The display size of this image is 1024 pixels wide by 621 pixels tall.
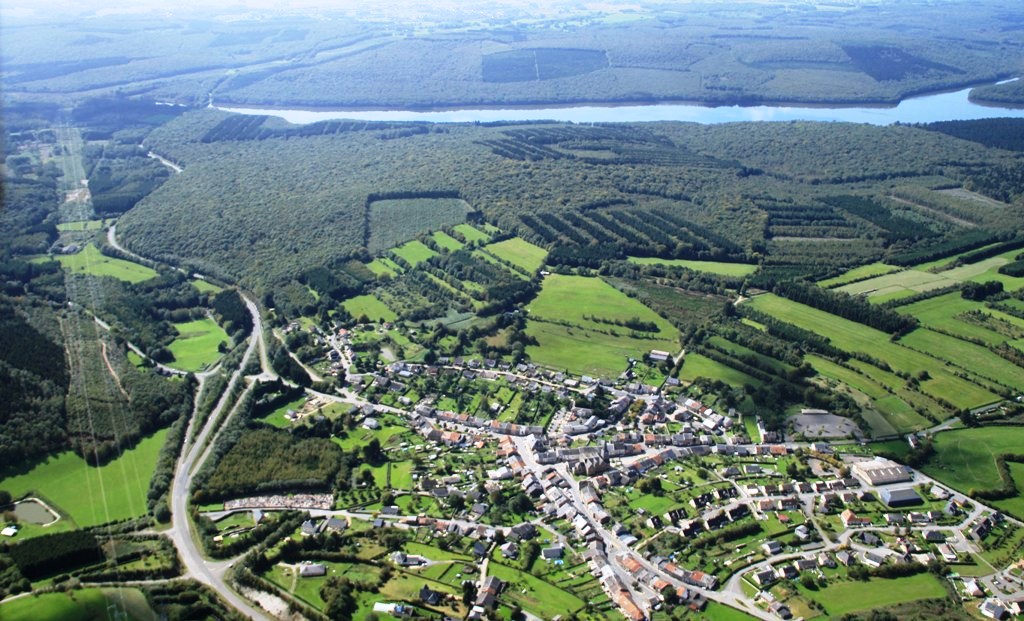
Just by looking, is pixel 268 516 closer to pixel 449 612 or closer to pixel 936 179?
pixel 449 612

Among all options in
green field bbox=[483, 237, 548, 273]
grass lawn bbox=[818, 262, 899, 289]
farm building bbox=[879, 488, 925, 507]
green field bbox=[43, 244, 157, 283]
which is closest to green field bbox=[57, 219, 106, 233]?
green field bbox=[43, 244, 157, 283]

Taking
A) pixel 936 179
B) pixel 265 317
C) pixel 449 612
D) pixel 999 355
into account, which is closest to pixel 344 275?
pixel 265 317

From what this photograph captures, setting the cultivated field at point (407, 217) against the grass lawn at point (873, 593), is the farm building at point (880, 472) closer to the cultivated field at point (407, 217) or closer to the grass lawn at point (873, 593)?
the grass lawn at point (873, 593)

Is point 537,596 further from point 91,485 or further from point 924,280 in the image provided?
point 924,280

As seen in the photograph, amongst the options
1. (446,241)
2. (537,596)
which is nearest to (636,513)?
(537,596)

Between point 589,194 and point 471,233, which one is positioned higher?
point 589,194

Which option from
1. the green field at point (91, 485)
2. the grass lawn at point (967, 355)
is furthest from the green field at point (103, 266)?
the grass lawn at point (967, 355)
